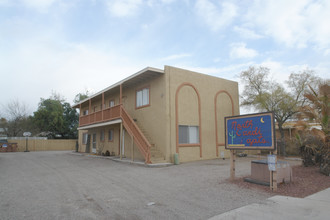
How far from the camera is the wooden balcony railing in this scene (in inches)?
504

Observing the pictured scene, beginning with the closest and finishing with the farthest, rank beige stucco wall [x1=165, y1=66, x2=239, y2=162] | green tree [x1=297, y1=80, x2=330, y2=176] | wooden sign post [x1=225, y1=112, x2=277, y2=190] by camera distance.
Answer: wooden sign post [x1=225, y1=112, x2=277, y2=190] < green tree [x1=297, y1=80, x2=330, y2=176] < beige stucco wall [x1=165, y1=66, x2=239, y2=162]

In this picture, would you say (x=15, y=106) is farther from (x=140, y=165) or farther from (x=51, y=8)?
(x=140, y=165)

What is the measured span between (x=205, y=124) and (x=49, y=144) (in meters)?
26.4

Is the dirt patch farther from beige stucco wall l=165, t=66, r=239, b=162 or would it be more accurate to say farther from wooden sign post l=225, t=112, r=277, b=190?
beige stucco wall l=165, t=66, r=239, b=162

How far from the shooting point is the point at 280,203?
17.8ft

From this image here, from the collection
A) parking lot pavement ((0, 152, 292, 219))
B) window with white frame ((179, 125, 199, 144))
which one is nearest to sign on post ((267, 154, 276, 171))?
parking lot pavement ((0, 152, 292, 219))

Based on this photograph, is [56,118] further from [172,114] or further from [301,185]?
[301,185]

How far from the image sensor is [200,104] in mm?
15750

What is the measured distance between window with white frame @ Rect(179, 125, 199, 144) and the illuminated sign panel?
20.5 feet

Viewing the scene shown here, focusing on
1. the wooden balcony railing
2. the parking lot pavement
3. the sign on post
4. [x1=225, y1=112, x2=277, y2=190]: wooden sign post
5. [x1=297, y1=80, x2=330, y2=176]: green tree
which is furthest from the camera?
the wooden balcony railing

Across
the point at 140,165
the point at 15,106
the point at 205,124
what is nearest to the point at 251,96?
the point at 205,124

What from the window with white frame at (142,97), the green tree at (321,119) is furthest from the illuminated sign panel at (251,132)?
the window with white frame at (142,97)

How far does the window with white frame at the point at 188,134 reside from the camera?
47.5 feet

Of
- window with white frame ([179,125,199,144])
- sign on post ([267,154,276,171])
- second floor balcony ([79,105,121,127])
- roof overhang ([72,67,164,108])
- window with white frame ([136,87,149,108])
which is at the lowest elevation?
sign on post ([267,154,276,171])
